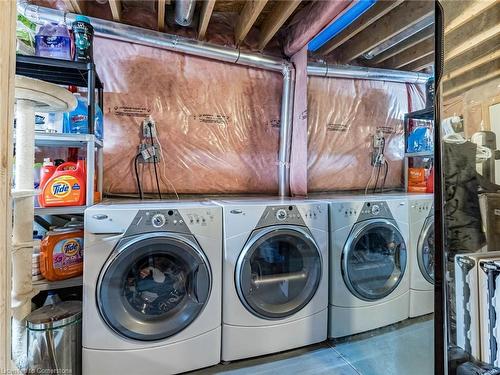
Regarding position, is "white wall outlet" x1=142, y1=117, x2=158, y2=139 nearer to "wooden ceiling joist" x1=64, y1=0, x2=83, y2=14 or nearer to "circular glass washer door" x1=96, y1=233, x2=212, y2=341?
"wooden ceiling joist" x1=64, y1=0, x2=83, y2=14

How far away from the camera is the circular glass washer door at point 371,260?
173 centimetres

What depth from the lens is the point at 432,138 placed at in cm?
107

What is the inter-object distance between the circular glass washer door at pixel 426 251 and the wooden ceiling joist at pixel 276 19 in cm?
168

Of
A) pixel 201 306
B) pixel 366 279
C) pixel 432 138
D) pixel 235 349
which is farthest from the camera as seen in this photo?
pixel 366 279

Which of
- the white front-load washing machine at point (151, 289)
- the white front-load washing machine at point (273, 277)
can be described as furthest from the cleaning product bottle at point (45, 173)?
the white front-load washing machine at point (273, 277)

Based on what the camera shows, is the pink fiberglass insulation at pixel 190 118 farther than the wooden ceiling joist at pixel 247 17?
Yes

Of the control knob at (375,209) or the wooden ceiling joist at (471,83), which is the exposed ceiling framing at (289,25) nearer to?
the wooden ceiling joist at (471,83)

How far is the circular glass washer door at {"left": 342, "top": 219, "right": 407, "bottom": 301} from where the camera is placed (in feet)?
5.68

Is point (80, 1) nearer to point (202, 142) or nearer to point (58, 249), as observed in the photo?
point (202, 142)

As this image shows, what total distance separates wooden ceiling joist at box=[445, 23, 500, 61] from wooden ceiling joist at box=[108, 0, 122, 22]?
2.10m

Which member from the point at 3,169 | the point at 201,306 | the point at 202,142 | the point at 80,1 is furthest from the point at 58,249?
the point at 80,1

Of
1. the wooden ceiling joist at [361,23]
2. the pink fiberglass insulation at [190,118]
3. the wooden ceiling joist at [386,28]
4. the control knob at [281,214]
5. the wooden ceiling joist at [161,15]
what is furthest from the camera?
the pink fiberglass insulation at [190,118]

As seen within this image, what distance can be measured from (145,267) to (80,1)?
6.56 ft

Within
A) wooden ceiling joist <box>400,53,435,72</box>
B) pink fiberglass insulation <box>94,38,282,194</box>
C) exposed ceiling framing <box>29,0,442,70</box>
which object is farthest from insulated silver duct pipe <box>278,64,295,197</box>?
wooden ceiling joist <box>400,53,435,72</box>
